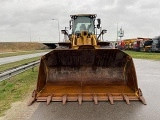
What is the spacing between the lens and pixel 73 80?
29.7ft

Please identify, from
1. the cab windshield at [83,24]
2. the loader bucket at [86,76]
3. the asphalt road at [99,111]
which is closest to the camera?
the asphalt road at [99,111]

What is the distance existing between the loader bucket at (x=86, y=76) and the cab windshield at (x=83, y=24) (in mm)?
5694

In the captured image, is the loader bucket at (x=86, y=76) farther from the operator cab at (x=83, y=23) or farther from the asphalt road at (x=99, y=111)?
the operator cab at (x=83, y=23)

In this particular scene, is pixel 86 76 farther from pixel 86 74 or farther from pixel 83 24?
pixel 83 24

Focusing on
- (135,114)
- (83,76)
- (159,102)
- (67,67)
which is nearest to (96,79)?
(83,76)

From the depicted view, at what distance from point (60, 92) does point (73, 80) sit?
0.82 m

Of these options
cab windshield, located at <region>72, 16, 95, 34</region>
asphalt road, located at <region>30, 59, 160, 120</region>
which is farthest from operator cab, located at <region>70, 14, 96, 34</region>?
asphalt road, located at <region>30, 59, 160, 120</region>

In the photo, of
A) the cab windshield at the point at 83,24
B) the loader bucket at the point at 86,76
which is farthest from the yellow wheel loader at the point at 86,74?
the cab windshield at the point at 83,24

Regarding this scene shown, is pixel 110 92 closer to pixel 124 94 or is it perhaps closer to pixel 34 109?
pixel 124 94

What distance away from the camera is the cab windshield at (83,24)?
14.8 metres

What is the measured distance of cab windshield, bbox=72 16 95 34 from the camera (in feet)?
48.5

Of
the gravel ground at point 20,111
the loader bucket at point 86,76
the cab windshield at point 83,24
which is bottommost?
the gravel ground at point 20,111

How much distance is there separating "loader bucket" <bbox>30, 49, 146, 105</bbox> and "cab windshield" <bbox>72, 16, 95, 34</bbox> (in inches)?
224

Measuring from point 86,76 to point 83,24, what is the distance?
257 inches
